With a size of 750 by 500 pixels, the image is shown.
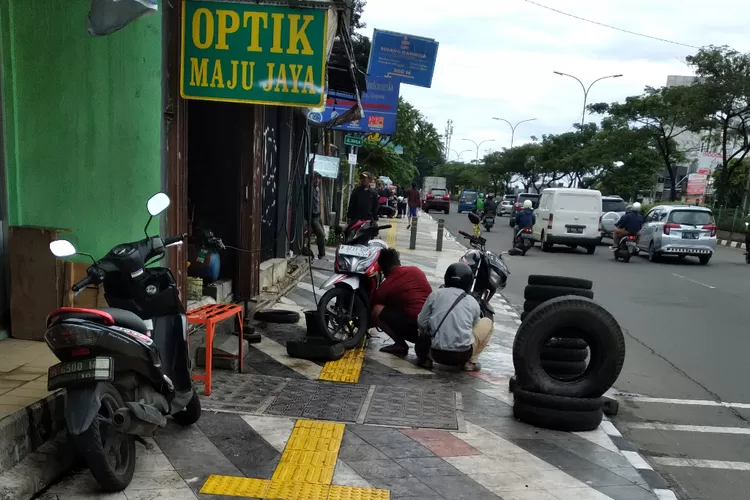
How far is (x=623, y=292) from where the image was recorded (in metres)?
11.6

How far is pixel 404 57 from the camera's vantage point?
15508 mm

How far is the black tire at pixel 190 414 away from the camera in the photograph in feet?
13.4

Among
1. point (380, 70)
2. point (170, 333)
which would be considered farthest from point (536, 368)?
point (380, 70)

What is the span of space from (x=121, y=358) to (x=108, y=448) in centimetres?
47

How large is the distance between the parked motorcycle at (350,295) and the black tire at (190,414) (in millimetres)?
2112

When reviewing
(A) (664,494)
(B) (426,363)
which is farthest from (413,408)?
(A) (664,494)

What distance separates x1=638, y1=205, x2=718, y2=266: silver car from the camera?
16.7 metres

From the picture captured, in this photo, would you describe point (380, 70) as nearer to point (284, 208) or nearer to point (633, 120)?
point (284, 208)

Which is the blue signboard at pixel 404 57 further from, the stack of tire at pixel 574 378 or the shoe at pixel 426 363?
the stack of tire at pixel 574 378

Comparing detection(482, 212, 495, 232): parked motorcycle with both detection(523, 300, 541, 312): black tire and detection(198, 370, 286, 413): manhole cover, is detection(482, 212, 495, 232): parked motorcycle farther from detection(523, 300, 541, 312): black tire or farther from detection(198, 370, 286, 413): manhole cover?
detection(198, 370, 286, 413): manhole cover

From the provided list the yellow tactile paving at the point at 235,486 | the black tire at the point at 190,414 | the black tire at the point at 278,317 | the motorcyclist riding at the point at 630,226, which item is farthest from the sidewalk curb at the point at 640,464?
the motorcyclist riding at the point at 630,226

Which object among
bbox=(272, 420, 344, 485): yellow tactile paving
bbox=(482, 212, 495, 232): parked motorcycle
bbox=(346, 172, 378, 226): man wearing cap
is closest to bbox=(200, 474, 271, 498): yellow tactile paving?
bbox=(272, 420, 344, 485): yellow tactile paving

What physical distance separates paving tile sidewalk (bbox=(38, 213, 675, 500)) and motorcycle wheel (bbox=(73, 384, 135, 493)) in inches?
5.0

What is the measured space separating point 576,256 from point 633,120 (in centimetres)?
1852
